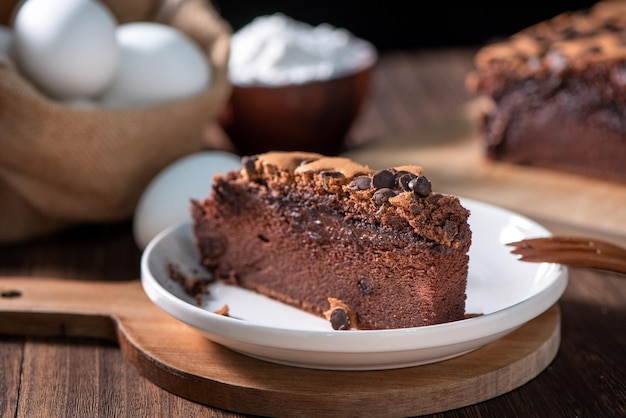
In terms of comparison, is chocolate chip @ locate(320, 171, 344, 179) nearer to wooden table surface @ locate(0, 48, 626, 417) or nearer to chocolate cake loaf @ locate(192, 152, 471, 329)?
chocolate cake loaf @ locate(192, 152, 471, 329)

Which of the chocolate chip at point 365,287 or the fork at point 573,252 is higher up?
the fork at point 573,252

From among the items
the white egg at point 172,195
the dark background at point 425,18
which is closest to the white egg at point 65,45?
the white egg at point 172,195

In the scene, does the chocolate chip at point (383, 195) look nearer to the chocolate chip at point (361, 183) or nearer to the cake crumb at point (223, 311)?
the chocolate chip at point (361, 183)

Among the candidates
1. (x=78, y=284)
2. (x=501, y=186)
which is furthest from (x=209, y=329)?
(x=501, y=186)

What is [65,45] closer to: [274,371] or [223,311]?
[223,311]

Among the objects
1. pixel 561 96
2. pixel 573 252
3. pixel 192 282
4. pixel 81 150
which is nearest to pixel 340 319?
pixel 192 282

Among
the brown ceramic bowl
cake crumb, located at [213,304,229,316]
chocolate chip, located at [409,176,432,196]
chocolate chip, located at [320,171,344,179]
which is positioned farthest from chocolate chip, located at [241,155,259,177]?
the brown ceramic bowl
